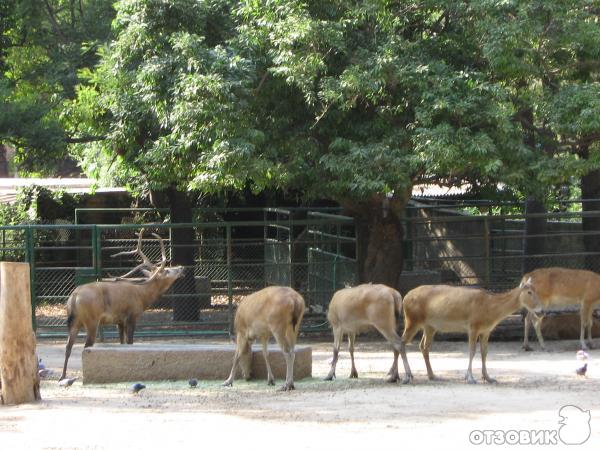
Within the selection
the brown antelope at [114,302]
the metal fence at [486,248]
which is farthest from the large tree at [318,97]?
the metal fence at [486,248]

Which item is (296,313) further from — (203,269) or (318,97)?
(203,269)

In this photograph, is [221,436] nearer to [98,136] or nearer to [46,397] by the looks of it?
[46,397]

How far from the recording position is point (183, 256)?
20.4 m

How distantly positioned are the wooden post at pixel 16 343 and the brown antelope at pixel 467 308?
4544mm

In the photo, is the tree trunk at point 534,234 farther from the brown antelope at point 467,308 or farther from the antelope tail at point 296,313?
the antelope tail at point 296,313

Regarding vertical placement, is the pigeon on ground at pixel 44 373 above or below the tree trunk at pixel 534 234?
below

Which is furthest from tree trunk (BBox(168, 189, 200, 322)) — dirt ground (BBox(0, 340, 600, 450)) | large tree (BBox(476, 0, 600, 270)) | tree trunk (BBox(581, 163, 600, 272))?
tree trunk (BBox(581, 163, 600, 272))

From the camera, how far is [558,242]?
2273 centimetres

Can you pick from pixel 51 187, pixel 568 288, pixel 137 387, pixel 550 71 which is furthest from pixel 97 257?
pixel 550 71

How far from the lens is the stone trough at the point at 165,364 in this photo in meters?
13.6

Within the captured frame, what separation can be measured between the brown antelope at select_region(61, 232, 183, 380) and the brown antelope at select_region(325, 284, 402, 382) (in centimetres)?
348

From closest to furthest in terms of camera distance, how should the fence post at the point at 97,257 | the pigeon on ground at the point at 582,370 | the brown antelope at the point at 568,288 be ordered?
the pigeon on ground at the point at 582,370 → the brown antelope at the point at 568,288 → the fence post at the point at 97,257

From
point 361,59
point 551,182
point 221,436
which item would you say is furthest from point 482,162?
point 221,436

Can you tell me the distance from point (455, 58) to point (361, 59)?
5.97ft
